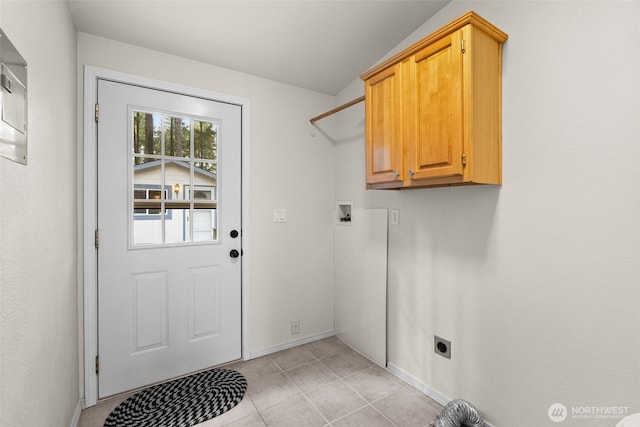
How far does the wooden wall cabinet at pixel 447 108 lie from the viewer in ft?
4.65

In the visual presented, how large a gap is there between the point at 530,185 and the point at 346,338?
2046mm

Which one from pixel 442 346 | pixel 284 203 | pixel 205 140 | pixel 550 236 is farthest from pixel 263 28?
pixel 442 346

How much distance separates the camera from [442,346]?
75.1 inches

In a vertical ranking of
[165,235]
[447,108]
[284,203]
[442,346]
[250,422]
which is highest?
[447,108]

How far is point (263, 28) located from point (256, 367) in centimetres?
254

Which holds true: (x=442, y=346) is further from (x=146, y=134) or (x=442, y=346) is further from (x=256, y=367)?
(x=146, y=134)

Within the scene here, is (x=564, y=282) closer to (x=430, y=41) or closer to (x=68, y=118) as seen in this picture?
(x=430, y=41)

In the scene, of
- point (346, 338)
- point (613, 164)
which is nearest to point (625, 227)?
point (613, 164)

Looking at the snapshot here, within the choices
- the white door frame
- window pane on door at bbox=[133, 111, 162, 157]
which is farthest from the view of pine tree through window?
the white door frame

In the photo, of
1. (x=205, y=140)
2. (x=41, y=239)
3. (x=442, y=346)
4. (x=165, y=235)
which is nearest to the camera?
(x=41, y=239)

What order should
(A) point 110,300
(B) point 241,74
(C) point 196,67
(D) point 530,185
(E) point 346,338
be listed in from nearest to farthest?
(D) point 530,185 → (A) point 110,300 → (C) point 196,67 → (B) point 241,74 → (E) point 346,338

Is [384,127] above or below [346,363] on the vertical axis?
above

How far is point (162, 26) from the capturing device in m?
1.90

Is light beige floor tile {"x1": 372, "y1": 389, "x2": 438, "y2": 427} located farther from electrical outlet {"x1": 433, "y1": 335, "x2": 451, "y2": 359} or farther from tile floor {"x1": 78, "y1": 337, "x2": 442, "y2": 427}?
electrical outlet {"x1": 433, "y1": 335, "x2": 451, "y2": 359}
